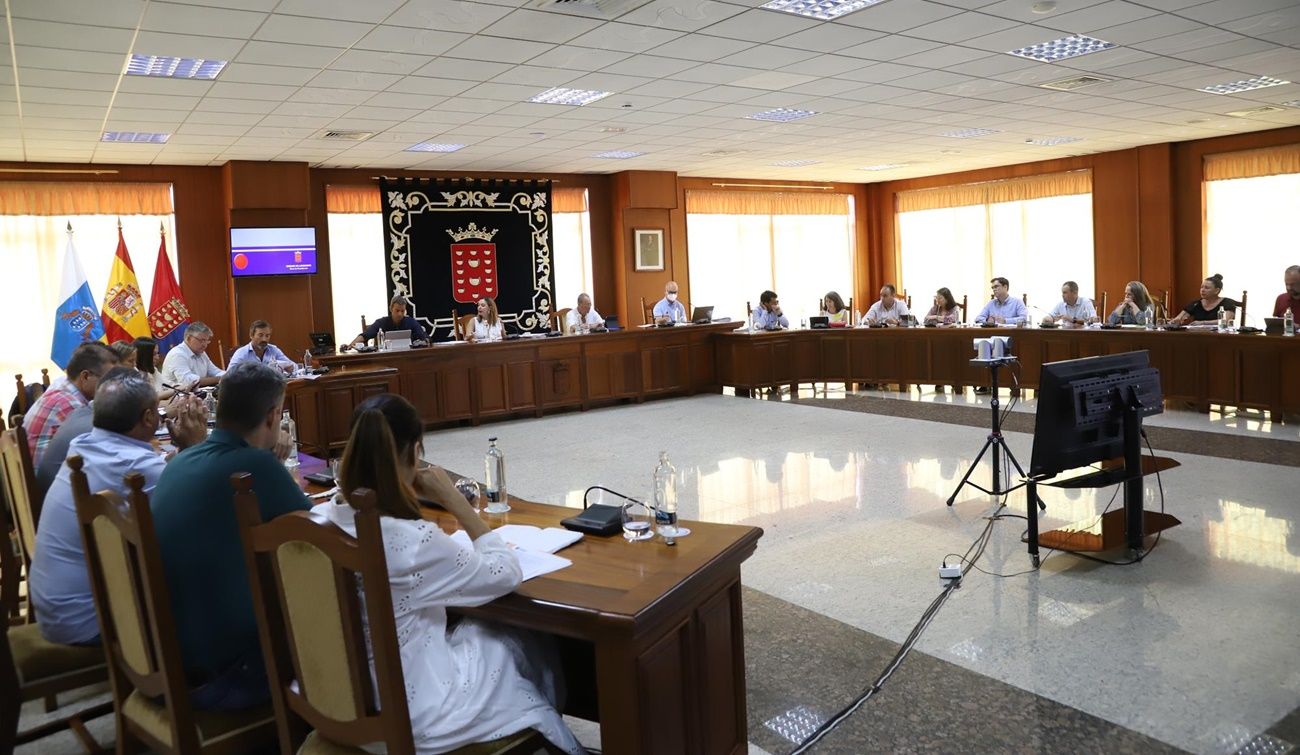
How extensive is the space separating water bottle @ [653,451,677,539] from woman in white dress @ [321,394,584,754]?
1.72ft

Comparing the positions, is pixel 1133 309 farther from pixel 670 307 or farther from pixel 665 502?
pixel 665 502

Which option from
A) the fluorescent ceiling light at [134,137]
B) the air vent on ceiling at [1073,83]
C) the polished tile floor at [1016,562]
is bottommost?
the polished tile floor at [1016,562]

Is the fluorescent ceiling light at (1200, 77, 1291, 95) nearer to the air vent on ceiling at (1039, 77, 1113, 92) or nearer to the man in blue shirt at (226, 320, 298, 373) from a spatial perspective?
the air vent on ceiling at (1039, 77, 1113, 92)

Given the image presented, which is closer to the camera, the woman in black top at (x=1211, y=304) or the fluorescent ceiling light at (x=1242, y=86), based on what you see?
the fluorescent ceiling light at (x=1242, y=86)

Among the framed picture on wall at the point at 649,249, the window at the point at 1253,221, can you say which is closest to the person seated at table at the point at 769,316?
the framed picture on wall at the point at 649,249

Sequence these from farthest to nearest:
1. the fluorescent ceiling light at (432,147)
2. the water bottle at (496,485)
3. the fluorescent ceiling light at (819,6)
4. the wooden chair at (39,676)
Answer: the fluorescent ceiling light at (432,147) → the fluorescent ceiling light at (819,6) → the water bottle at (496,485) → the wooden chair at (39,676)

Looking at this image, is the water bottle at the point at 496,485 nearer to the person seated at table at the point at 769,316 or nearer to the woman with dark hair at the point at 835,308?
the person seated at table at the point at 769,316

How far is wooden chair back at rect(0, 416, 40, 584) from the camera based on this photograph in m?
2.99

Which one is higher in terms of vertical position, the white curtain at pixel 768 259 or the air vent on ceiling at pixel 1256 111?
the air vent on ceiling at pixel 1256 111

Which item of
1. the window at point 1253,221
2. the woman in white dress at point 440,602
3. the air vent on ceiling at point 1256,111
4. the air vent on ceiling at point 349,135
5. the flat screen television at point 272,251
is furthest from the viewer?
the window at point 1253,221

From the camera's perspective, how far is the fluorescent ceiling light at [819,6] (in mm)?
5363

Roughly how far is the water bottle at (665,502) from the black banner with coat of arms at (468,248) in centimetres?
936

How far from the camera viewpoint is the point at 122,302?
9.32 meters

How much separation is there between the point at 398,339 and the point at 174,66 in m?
4.16
